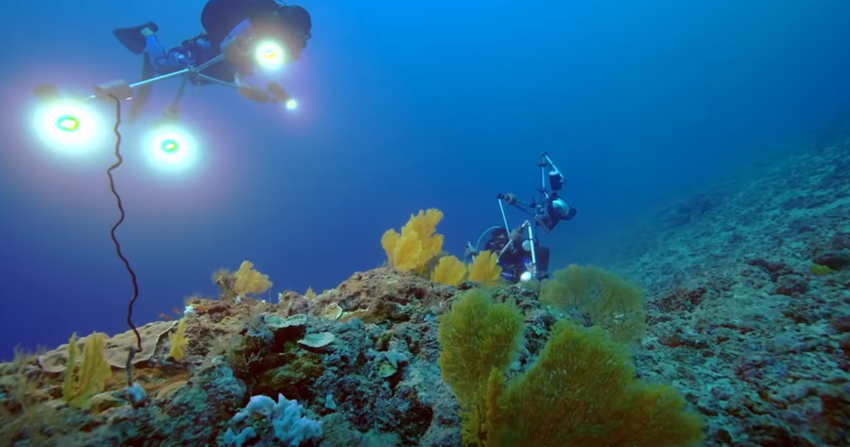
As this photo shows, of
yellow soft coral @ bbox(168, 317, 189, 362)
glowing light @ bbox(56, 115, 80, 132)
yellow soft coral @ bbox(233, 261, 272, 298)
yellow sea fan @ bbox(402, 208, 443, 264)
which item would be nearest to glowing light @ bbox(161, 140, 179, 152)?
glowing light @ bbox(56, 115, 80, 132)

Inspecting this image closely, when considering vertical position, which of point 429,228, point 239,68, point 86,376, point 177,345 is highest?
point 239,68

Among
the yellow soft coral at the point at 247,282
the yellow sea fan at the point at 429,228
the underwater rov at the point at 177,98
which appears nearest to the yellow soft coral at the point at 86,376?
the yellow soft coral at the point at 247,282

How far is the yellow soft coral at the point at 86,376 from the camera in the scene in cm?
180

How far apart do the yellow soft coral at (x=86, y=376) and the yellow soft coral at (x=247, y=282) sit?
2.41 m

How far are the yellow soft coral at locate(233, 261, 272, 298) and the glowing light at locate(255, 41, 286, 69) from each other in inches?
324

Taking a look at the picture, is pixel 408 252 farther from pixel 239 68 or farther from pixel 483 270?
pixel 239 68

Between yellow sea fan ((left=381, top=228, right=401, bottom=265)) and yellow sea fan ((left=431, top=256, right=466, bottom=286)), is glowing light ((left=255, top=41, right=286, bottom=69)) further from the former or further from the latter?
yellow sea fan ((left=431, top=256, right=466, bottom=286))

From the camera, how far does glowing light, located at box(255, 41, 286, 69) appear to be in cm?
1034

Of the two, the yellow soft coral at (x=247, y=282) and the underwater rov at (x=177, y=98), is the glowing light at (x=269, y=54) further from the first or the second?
the yellow soft coral at (x=247, y=282)

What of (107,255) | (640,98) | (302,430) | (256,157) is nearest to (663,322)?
(302,430)

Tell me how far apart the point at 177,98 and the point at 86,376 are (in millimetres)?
12358

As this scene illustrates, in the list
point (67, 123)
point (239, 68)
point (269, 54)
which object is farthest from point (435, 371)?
point (67, 123)

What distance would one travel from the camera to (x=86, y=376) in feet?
6.19

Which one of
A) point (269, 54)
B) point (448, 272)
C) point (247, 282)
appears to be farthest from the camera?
point (269, 54)
